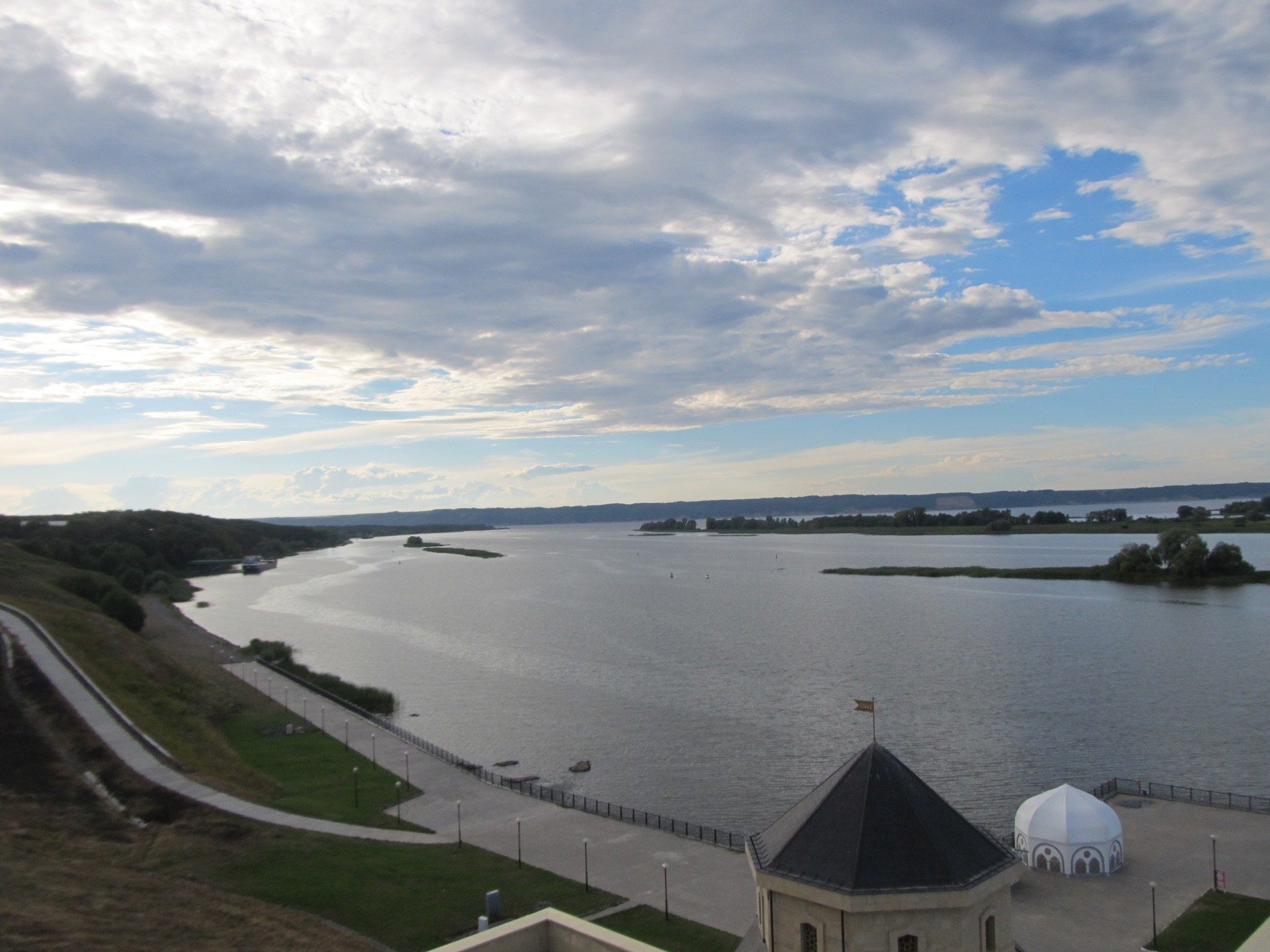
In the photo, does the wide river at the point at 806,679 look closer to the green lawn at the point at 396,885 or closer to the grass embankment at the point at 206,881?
the green lawn at the point at 396,885

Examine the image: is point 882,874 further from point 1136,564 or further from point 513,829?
point 1136,564

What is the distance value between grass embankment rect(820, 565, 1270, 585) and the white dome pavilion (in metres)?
88.5

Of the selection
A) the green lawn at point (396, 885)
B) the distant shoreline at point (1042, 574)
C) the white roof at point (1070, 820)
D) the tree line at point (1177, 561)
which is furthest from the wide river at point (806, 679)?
the green lawn at point (396, 885)

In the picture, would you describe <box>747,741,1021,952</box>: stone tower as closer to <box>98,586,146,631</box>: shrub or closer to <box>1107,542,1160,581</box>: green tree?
<box>98,586,146,631</box>: shrub

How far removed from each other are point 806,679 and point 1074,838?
1256 inches

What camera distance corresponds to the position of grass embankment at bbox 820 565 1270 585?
10175 centimetres

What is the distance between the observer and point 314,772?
41594 millimetres

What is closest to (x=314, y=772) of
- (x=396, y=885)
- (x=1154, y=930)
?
(x=396, y=885)

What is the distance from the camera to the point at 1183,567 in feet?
345

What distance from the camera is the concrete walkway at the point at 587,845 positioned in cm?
2698

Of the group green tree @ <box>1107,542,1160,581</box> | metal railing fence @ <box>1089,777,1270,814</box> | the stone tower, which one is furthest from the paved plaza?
green tree @ <box>1107,542,1160,581</box>

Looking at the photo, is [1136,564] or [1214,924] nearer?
[1214,924]

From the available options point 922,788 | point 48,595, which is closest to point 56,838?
point 922,788

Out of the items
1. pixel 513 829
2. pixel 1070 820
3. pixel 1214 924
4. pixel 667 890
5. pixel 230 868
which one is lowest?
pixel 513 829
